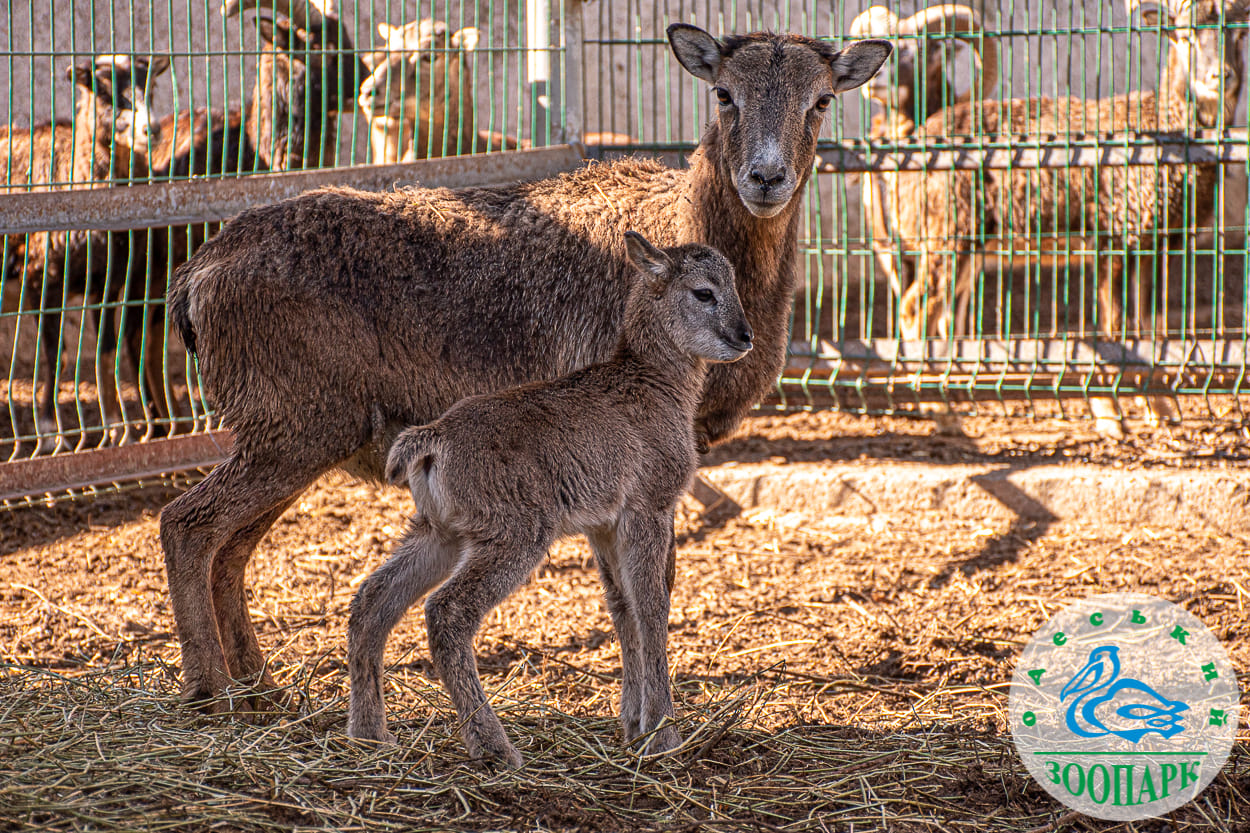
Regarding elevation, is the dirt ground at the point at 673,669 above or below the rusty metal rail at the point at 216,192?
below

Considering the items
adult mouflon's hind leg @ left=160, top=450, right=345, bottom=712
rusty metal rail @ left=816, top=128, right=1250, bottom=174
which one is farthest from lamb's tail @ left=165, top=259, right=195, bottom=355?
rusty metal rail @ left=816, top=128, right=1250, bottom=174

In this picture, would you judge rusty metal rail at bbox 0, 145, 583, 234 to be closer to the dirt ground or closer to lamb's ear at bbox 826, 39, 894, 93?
the dirt ground

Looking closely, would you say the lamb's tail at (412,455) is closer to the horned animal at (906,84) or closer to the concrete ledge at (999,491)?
the concrete ledge at (999,491)

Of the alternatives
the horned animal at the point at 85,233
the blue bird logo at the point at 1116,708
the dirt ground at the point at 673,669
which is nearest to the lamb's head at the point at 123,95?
the horned animal at the point at 85,233

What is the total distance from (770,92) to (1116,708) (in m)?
2.60

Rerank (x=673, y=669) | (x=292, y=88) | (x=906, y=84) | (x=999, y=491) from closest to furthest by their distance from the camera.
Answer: (x=673, y=669)
(x=999, y=491)
(x=292, y=88)
(x=906, y=84)

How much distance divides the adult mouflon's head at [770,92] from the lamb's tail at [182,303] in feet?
6.90

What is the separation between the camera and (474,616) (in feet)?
12.3

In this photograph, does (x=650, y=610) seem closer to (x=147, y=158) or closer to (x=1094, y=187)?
(x=147, y=158)

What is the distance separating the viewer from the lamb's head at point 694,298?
438cm

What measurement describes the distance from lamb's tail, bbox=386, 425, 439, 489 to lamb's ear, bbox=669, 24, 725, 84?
86.3 inches

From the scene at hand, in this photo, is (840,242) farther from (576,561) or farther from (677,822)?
(677,822)

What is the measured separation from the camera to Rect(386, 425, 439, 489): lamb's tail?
150 inches

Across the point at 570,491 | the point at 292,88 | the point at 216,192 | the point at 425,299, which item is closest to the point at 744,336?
the point at 570,491
